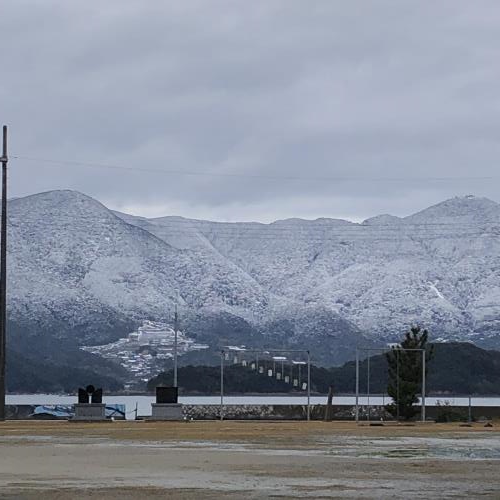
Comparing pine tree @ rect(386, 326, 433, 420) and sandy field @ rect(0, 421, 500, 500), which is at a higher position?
pine tree @ rect(386, 326, 433, 420)

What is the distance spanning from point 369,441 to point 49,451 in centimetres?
1034

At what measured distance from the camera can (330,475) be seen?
1153 inches

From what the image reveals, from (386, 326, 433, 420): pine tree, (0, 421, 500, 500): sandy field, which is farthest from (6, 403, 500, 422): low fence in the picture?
(0, 421, 500, 500): sandy field

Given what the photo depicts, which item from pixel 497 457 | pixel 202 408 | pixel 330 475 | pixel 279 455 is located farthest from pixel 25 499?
pixel 202 408

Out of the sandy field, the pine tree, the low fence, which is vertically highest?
the pine tree

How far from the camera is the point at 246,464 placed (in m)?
32.3

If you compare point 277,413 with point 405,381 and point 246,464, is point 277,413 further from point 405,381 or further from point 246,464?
point 246,464

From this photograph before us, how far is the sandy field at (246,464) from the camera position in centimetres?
2588

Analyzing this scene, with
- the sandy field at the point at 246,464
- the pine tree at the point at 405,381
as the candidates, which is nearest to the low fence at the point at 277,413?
the pine tree at the point at 405,381

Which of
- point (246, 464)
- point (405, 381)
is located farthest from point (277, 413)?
point (246, 464)

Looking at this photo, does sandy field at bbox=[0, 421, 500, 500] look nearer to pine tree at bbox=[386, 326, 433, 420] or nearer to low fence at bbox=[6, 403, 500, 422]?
pine tree at bbox=[386, 326, 433, 420]

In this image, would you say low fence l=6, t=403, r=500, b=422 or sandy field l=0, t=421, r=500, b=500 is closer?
sandy field l=0, t=421, r=500, b=500

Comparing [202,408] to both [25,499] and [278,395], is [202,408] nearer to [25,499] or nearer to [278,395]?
[25,499]

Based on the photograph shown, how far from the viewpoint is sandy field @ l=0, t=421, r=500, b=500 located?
25875 millimetres
